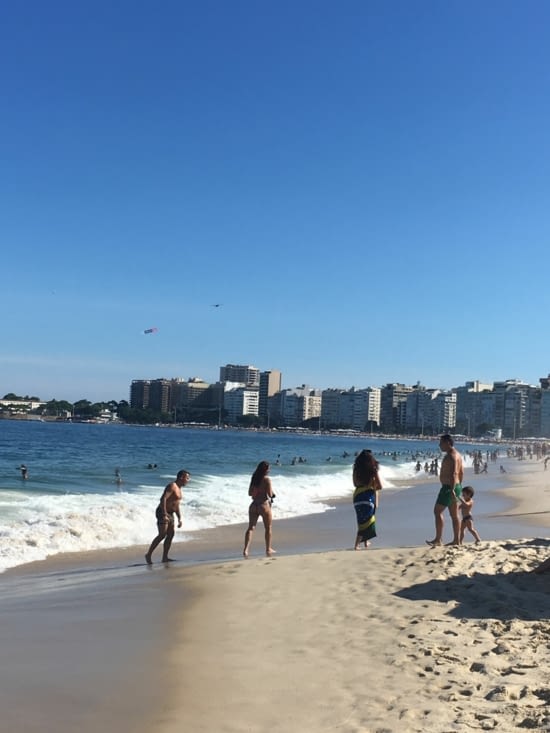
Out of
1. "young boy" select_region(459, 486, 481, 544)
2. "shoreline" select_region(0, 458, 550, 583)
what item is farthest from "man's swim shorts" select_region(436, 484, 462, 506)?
"shoreline" select_region(0, 458, 550, 583)

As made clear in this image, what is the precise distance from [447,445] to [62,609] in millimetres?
5403

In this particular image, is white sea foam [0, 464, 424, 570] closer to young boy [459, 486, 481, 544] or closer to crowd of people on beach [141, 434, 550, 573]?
crowd of people on beach [141, 434, 550, 573]

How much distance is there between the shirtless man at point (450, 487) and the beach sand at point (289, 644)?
0.64 m

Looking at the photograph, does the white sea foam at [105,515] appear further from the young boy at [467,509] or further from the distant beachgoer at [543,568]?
the distant beachgoer at [543,568]

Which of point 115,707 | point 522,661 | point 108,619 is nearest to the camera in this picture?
point 115,707

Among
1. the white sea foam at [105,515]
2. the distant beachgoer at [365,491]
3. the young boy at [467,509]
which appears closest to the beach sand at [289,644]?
the distant beachgoer at [365,491]

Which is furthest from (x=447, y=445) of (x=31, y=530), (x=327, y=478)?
(x=327, y=478)

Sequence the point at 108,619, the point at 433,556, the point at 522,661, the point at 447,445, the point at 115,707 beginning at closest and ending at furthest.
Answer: the point at 115,707
the point at 522,661
the point at 108,619
the point at 433,556
the point at 447,445

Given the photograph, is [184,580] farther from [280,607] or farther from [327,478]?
[327,478]

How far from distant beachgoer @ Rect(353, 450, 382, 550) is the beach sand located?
1169 millimetres

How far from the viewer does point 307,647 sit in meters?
5.65

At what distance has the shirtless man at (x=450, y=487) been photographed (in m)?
10.1

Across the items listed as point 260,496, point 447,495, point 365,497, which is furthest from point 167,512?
point 447,495

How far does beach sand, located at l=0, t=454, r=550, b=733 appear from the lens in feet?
14.2
